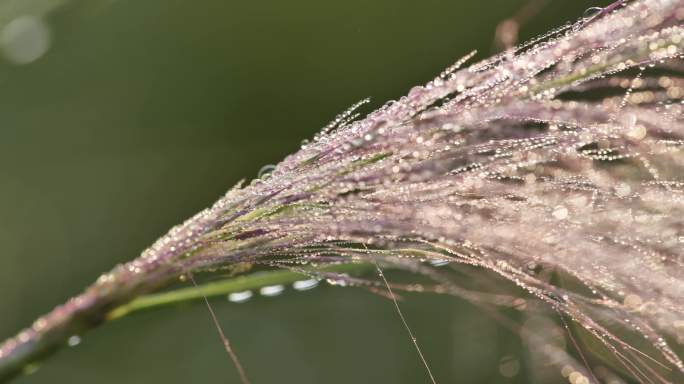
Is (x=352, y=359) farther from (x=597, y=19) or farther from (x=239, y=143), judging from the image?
(x=597, y=19)

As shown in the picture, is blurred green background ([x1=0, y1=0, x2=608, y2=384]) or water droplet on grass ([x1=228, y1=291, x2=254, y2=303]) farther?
blurred green background ([x1=0, y1=0, x2=608, y2=384])

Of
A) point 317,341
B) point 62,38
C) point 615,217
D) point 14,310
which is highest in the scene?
point 62,38

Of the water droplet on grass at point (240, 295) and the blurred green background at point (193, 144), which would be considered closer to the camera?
the water droplet on grass at point (240, 295)

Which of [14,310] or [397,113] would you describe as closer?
[397,113]

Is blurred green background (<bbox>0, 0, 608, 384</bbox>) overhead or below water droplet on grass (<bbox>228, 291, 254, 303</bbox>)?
overhead

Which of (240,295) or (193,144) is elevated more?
(193,144)

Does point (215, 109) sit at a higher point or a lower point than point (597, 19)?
higher

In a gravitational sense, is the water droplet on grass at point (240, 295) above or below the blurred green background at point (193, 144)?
below

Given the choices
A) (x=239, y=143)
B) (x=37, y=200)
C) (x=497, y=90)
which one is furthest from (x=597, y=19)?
(x=37, y=200)
